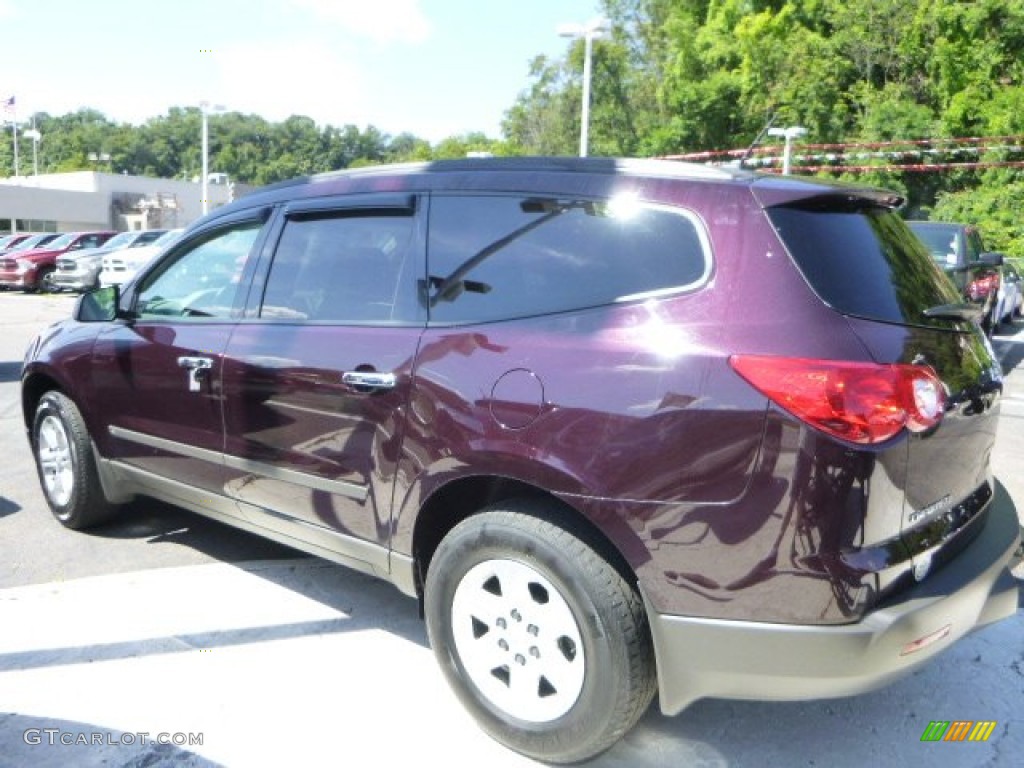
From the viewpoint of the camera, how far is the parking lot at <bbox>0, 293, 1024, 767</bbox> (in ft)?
9.27

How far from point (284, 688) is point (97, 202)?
62.8 metres

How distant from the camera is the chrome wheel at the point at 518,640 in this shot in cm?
261

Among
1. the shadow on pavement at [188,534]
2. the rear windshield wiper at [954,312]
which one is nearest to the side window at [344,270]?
the shadow on pavement at [188,534]

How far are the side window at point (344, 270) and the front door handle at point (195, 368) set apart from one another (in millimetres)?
346

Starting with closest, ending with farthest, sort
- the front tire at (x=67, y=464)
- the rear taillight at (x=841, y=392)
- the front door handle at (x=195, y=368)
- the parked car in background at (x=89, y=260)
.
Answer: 1. the rear taillight at (x=841, y=392)
2. the front door handle at (x=195, y=368)
3. the front tire at (x=67, y=464)
4. the parked car in background at (x=89, y=260)

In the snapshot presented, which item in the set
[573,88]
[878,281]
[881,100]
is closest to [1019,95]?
[881,100]

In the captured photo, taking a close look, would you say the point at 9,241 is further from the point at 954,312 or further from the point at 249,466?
the point at 954,312

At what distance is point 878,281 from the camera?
2.57 meters

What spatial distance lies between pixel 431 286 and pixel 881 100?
140 ft

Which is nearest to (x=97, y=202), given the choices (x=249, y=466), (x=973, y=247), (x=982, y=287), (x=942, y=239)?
(x=973, y=247)

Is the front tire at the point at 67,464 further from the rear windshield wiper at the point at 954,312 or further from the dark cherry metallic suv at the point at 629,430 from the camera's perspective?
the rear windshield wiper at the point at 954,312

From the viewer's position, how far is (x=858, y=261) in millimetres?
2570

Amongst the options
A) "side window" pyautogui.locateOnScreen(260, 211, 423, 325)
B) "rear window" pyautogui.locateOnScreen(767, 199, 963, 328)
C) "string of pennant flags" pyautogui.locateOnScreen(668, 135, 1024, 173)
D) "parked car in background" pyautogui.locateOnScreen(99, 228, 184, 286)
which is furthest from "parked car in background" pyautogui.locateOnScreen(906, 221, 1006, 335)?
"string of pennant flags" pyautogui.locateOnScreen(668, 135, 1024, 173)

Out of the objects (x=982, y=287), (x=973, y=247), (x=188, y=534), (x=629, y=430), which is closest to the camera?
(x=629, y=430)
